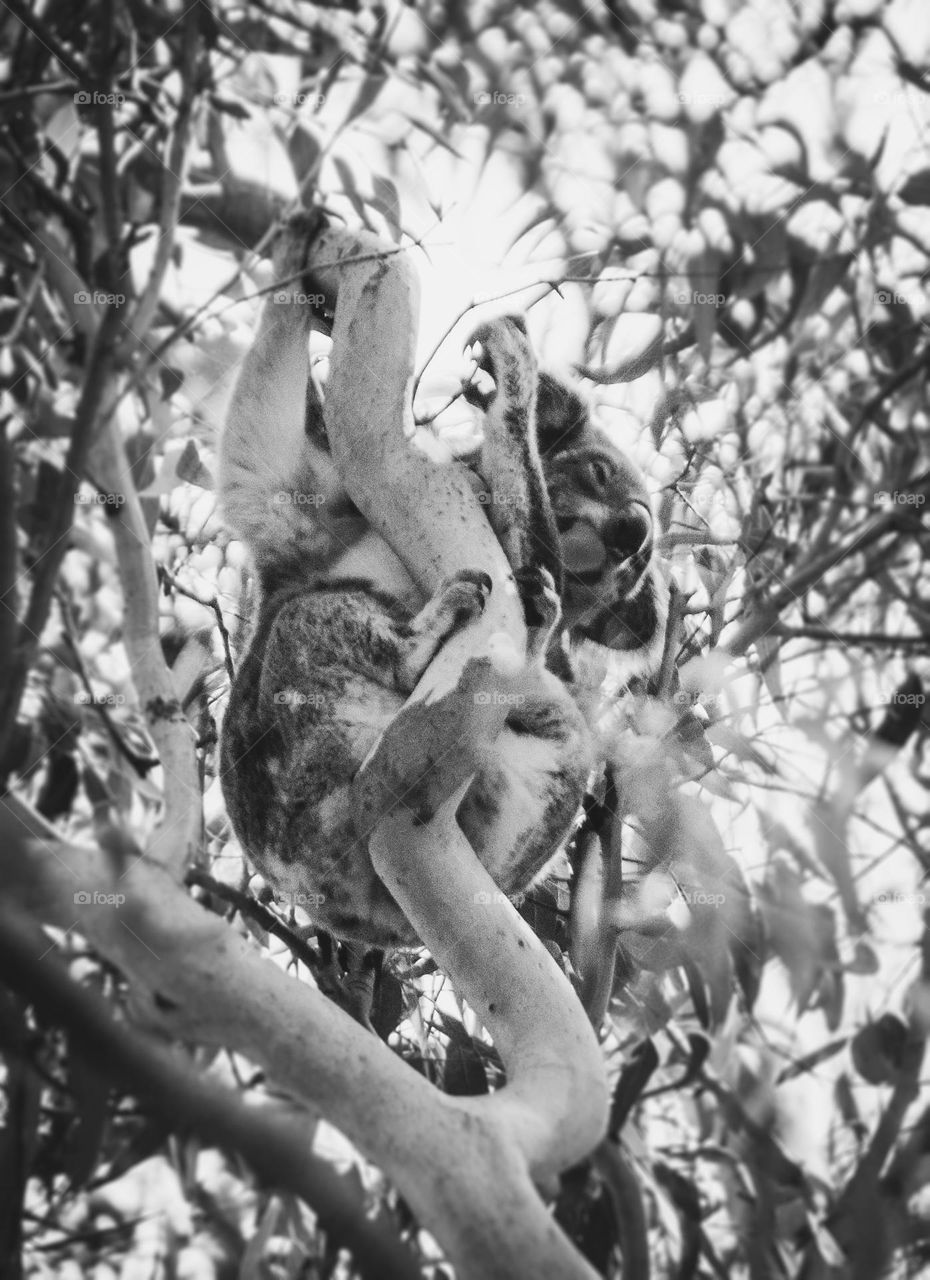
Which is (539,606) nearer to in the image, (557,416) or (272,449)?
(272,449)

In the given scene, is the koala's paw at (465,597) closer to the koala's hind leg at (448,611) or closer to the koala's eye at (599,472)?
the koala's hind leg at (448,611)

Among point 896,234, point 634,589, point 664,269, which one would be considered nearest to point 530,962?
point 634,589

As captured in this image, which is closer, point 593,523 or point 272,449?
point 272,449

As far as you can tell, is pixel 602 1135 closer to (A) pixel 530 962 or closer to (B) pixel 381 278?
(A) pixel 530 962

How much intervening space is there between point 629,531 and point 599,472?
220 mm

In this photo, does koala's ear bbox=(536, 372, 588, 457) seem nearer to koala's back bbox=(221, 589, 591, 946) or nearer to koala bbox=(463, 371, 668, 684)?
koala bbox=(463, 371, 668, 684)

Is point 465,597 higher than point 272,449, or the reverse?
point 272,449

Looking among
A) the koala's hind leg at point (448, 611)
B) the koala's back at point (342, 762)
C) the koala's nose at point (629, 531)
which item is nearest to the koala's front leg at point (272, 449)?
the koala's back at point (342, 762)

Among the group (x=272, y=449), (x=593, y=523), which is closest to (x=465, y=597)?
(x=272, y=449)

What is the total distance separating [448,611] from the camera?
2.71 m

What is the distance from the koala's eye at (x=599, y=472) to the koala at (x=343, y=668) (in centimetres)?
51

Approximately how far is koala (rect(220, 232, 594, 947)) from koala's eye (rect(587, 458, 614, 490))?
51 centimetres

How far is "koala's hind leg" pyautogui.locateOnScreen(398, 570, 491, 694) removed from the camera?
2.70 m

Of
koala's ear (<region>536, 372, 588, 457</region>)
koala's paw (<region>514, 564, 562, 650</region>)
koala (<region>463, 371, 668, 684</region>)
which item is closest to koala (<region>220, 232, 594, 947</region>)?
koala's paw (<region>514, 564, 562, 650</region>)
